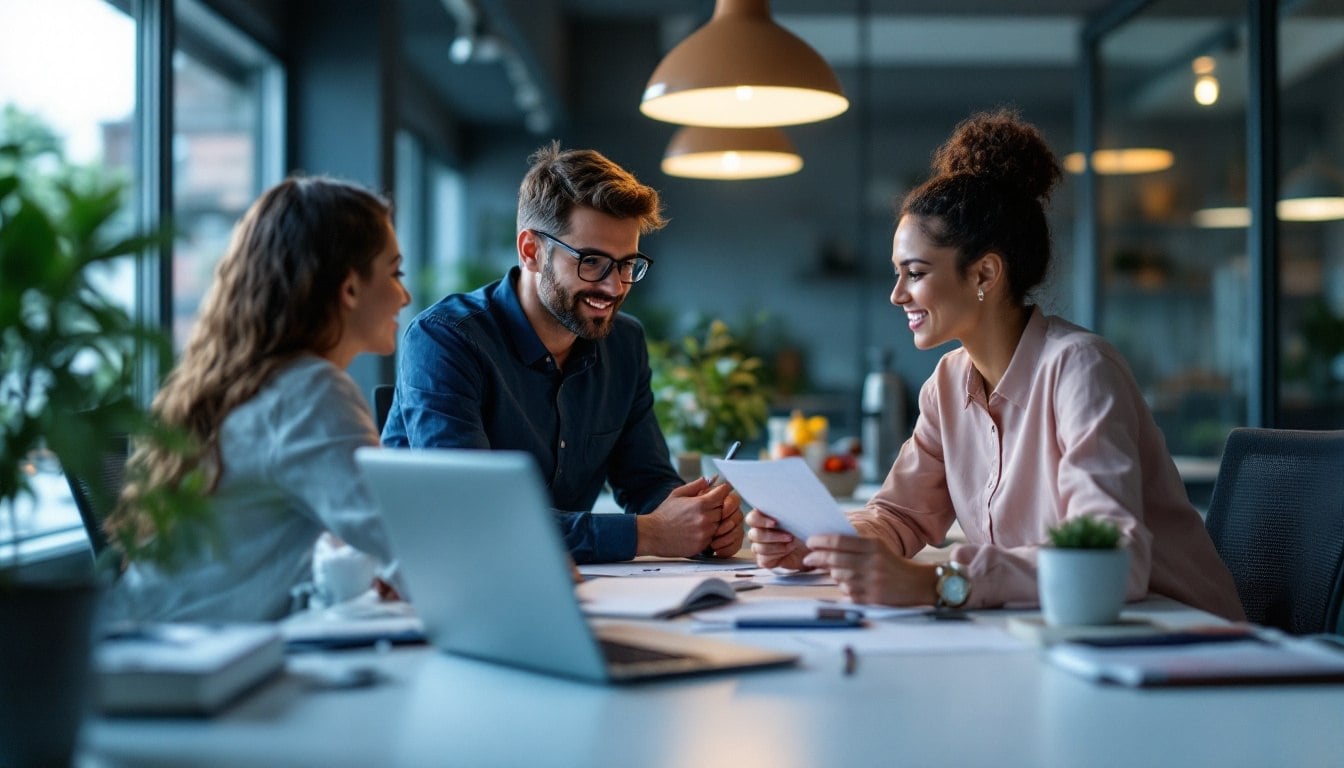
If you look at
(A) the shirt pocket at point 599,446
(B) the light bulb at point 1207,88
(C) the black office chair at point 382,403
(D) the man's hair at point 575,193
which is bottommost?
(A) the shirt pocket at point 599,446

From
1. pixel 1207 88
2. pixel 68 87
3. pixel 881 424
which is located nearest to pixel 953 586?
pixel 68 87

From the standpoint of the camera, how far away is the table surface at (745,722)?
38.6 inches

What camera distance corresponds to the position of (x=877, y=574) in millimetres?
1586

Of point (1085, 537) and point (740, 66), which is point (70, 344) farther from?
point (740, 66)

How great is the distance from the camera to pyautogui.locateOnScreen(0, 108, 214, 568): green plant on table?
971 mm

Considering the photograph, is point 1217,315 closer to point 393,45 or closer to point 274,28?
point 393,45

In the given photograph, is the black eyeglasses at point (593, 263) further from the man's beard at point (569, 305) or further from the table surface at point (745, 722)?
the table surface at point (745, 722)

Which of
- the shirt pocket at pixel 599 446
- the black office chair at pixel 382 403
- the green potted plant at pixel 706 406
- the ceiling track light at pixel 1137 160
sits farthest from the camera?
the ceiling track light at pixel 1137 160

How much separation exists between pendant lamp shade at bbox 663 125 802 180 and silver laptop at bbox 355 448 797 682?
9.10 feet

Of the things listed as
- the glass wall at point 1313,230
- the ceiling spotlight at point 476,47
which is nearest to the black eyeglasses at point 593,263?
the glass wall at point 1313,230

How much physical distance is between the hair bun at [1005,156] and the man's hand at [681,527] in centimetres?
67

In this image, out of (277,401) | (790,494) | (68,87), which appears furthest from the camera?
(68,87)

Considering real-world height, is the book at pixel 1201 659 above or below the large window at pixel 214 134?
below

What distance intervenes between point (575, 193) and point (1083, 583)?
132 centimetres
